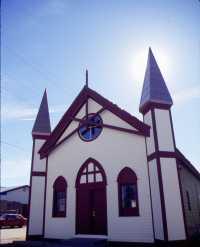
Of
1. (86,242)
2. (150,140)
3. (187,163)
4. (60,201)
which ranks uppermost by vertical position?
(150,140)

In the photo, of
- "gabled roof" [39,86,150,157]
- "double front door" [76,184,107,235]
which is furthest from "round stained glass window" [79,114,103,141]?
"double front door" [76,184,107,235]

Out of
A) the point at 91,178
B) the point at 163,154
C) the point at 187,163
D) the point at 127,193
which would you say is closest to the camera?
the point at 163,154

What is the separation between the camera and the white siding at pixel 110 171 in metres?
12.3

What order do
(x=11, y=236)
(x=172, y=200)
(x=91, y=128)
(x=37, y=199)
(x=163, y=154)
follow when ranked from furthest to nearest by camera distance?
(x=11, y=236) → (x=37, y=199) → (x=91, y=128) → (x=163, y=154) → (x=172, y=200)

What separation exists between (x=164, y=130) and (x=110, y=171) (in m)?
3.76

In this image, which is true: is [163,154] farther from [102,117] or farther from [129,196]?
[102,117]

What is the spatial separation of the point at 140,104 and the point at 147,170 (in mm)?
3754

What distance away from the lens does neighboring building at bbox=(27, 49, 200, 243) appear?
11.9m

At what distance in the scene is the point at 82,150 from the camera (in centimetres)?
1559

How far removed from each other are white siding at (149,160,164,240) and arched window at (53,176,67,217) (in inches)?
235

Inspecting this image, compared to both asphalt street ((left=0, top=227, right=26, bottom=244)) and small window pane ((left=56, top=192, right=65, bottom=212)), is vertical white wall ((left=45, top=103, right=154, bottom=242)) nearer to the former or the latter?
small window pane ((left=56, top=192, right=65, bottom=212))

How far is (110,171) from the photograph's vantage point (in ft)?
45.6

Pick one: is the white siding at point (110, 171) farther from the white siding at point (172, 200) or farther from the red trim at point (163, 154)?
the white siding at point (172, 200)

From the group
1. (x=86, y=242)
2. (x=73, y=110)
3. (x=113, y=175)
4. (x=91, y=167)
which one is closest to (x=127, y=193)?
(x=113, y=175)
